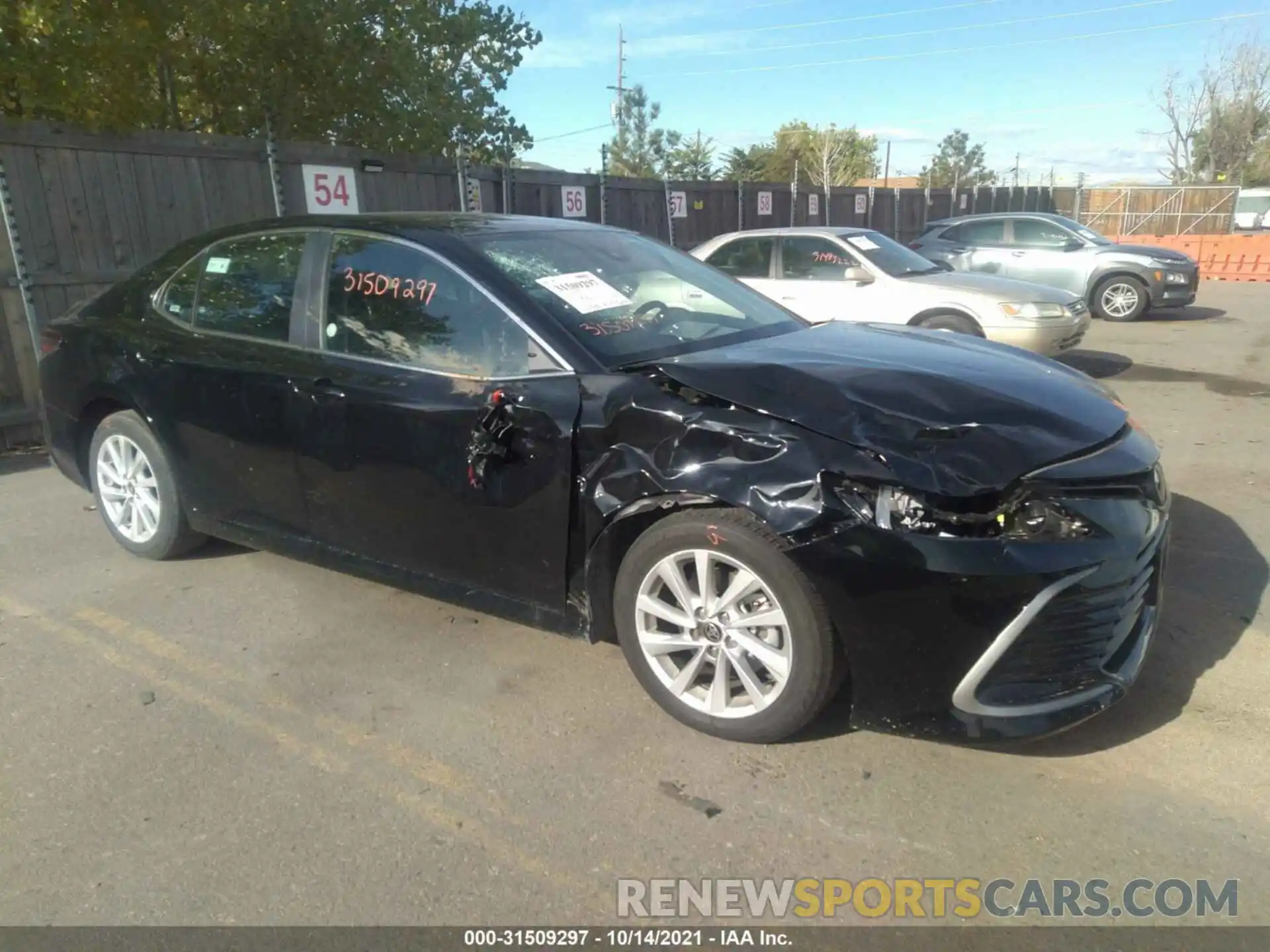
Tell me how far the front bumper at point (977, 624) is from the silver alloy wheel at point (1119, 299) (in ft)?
40.8

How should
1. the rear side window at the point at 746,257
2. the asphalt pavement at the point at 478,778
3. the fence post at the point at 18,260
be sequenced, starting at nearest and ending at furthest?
the asphalt pavement at the point at 478,778 → the fence post at the point at 18,260 → the rear side window at the point at 746,257

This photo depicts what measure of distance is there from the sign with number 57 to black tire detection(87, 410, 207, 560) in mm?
4868

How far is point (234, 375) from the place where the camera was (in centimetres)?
404

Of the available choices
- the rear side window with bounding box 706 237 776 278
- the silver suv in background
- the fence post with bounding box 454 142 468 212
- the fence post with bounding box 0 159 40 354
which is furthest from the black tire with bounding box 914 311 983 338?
the fence post with bounding box 0 159 40 354

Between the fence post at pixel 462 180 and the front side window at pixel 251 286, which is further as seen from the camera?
the fence post at pixel 462 180

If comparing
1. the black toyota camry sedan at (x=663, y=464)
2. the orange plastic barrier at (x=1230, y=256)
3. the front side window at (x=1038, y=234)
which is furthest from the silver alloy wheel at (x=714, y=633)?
the orange plastic barrier at (x=1230, y=256)

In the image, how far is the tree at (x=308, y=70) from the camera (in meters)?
8.32

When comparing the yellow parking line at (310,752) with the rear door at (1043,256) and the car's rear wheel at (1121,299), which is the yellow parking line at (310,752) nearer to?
the rear door at (1043,256)

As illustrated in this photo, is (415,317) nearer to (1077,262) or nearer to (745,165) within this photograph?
(1077,262)

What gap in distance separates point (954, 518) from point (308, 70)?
998 centimetres

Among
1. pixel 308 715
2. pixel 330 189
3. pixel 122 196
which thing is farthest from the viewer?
pixel 330 189

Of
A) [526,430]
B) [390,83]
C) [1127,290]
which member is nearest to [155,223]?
[390,83]

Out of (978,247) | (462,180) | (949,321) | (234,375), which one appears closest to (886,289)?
(949,321)

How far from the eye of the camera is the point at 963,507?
106 inches
